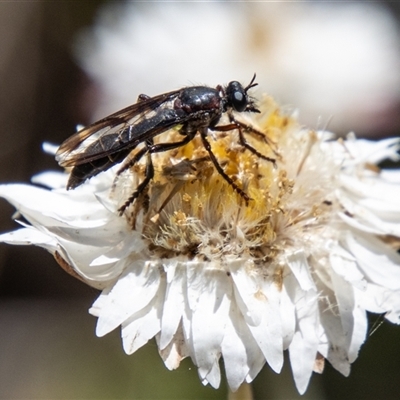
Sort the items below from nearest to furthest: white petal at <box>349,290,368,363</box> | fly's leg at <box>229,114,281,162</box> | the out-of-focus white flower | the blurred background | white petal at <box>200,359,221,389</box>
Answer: white petal at <box>200,359,221,389</box>, white petal at <box>349,290,368,363</box>, fly's leg at <box>229,114,281,162</box>, the blurred background, the out-of-focus white flower

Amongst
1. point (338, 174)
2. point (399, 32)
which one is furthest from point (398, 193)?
point (399, 32)

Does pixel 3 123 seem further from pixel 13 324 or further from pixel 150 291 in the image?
pixel 150 291

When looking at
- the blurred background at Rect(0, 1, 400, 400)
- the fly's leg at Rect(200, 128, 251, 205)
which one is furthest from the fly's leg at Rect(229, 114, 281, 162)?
the blurred background at Rect(0, 1, 400, 400)

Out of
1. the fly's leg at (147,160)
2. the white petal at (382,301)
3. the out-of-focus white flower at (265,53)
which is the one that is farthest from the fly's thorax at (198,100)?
the out-of-focus white flower at (265,53)

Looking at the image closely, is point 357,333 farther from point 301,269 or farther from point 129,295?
point 129,295

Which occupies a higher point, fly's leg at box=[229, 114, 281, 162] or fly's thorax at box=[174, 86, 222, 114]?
fly's thorax at box=[174, 86, 222, 114]

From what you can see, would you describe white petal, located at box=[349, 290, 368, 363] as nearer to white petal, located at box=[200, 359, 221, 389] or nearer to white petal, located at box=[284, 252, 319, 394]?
white petal, located at box=[284, 252, 319, 394]

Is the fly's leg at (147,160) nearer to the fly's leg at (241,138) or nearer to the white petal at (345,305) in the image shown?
the fly's leg at (241,138)

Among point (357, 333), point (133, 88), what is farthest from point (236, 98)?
point (133, 88)
